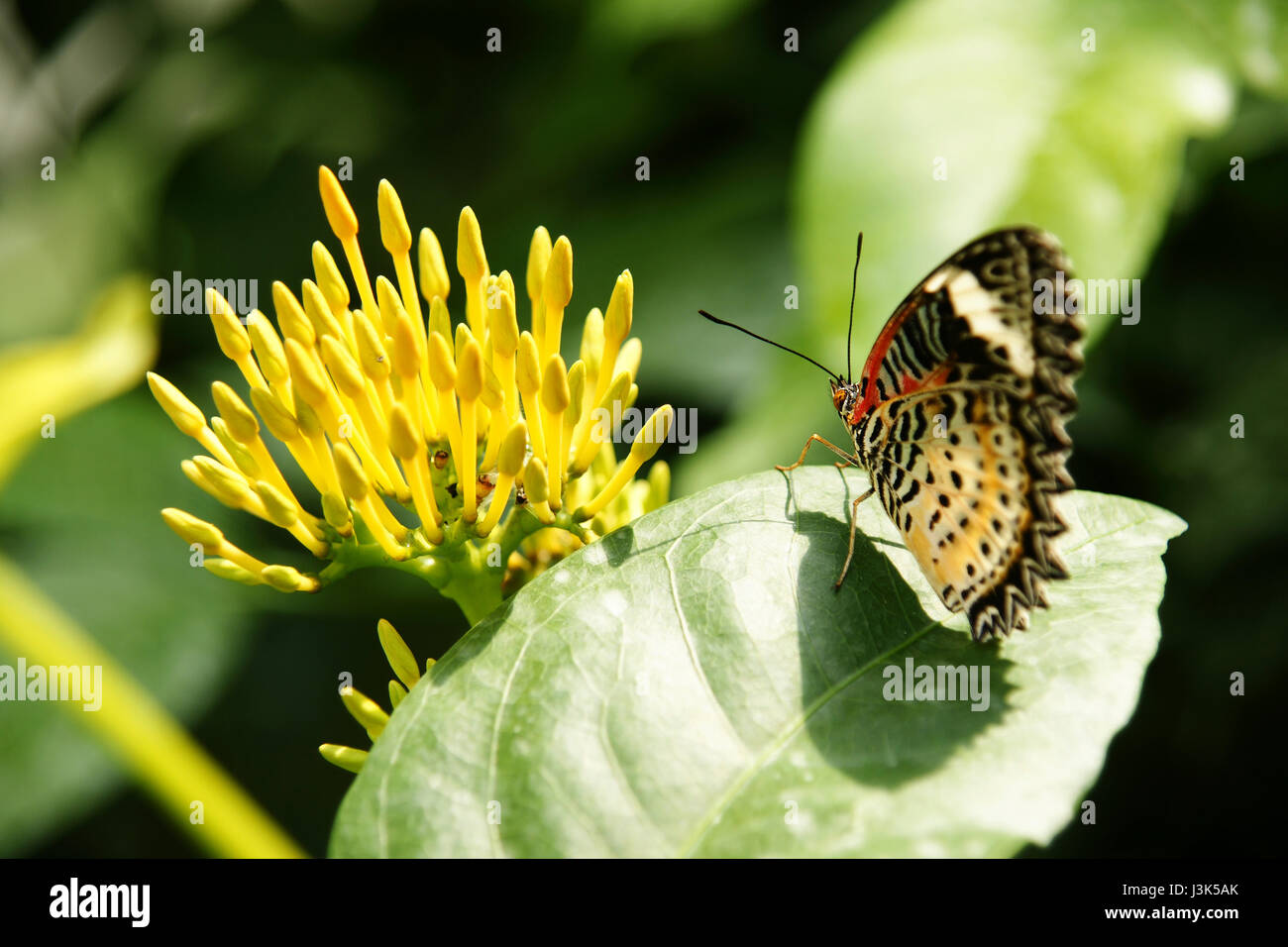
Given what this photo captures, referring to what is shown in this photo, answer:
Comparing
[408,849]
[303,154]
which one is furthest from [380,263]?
[408,849]

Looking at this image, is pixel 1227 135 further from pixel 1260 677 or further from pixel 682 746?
pixel 682 746

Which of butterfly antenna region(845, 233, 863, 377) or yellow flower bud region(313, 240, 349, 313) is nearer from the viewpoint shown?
yellow flower bud region(313, 240, 349, 313)

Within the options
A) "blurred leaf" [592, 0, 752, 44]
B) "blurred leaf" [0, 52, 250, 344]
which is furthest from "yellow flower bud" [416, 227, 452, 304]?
"blurred leaf" [0, 52, 250, 344]

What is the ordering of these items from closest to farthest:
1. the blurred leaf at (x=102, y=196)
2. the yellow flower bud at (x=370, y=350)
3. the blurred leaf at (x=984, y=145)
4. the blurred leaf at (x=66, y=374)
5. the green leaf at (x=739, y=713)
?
the green leaf at (x=739, y=713)
the yellow flower bud at (x=370, y=350)
the blurred leaf at (x=984, y=145)
the blurred leaf at (x=66, y=374)
the blurred leaf at (x=102, y=196)

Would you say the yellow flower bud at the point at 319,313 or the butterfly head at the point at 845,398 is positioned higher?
the yellow flower bud at the point at 319,313

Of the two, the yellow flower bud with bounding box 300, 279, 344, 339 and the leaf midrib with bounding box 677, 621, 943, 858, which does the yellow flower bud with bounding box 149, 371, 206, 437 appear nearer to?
the yellow flower bud with bounding box 300, 279, 344, 339

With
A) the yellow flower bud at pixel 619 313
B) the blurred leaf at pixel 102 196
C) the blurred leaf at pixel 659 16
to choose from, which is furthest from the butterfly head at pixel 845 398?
the blurred leaf at pixel 102 196

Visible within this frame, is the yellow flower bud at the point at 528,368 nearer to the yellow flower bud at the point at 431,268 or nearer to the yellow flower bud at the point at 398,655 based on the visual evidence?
the yellow flower bud at the point at 431,268
